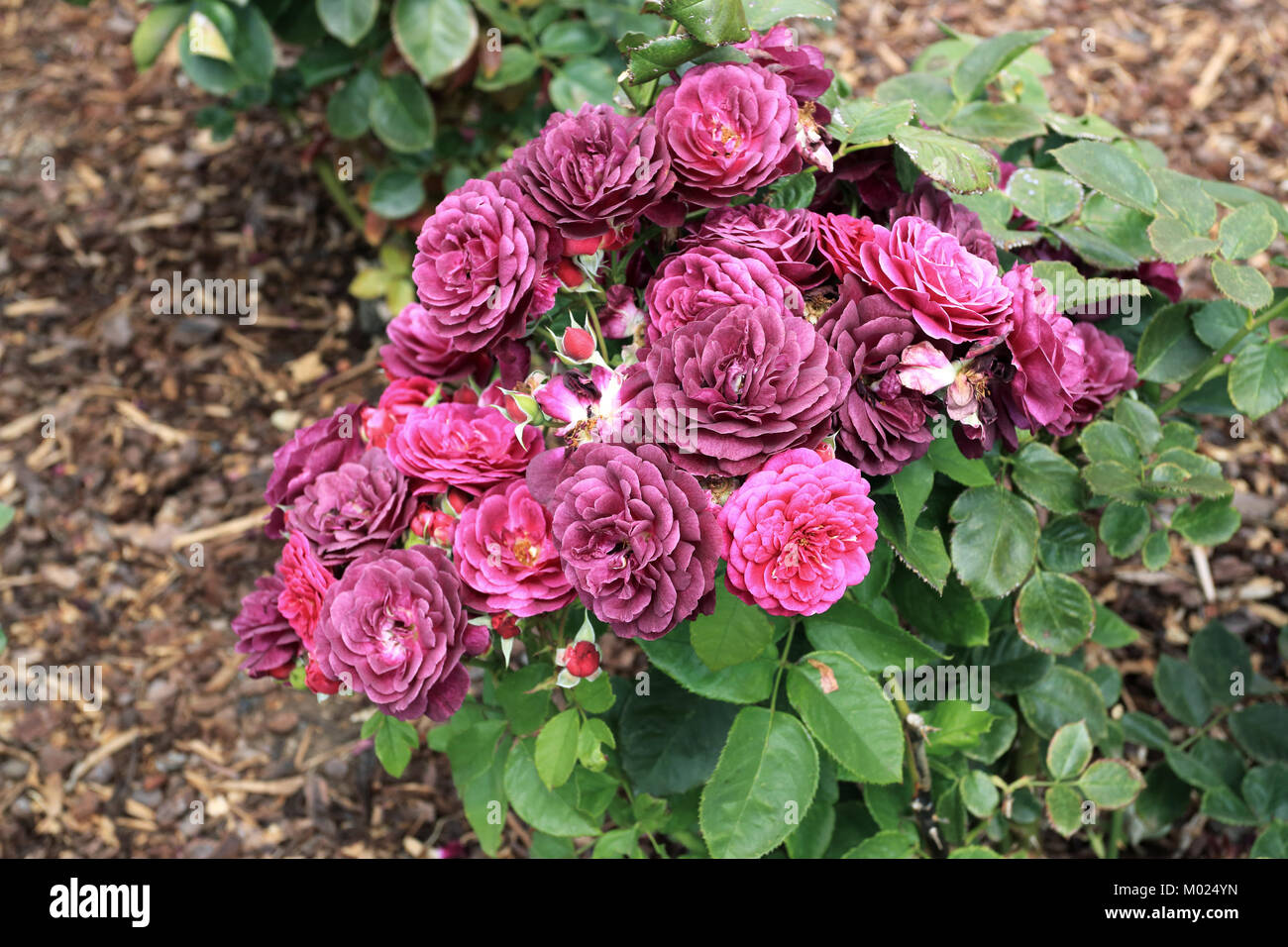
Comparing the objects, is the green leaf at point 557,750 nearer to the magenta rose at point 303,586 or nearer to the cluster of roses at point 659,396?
the cluster of roses at point 659,396

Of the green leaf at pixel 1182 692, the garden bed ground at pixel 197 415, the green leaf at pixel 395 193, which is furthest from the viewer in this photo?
the green leaf at pixel 395 193

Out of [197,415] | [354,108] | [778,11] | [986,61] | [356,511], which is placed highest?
[778,11]

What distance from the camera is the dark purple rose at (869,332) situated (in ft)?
3.94

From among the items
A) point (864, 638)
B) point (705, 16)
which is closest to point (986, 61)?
point (705, 16)

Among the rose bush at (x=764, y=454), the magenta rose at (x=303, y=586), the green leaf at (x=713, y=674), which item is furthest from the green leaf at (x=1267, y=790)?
the magenta rose at (x=303, y=586)

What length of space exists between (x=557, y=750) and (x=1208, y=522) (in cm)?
109

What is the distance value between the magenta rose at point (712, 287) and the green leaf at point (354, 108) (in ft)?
5.92

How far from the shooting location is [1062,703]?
1840mm

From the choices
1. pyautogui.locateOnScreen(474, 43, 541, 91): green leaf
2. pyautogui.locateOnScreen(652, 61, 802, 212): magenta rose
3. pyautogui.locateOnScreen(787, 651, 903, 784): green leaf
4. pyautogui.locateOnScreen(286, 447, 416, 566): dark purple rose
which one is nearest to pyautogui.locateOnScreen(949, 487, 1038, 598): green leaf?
pyautogui.locateOnScreen(787, 651, 903, 784): green leaf

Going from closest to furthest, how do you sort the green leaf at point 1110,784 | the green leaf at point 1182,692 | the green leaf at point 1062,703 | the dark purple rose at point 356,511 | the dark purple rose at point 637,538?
the dark purple rose at point 637,538, the dark purple rose at point 356,511, the green leaf at point 1110,784, the green leaf at point 1062,703, the green leaf at point 1182,692

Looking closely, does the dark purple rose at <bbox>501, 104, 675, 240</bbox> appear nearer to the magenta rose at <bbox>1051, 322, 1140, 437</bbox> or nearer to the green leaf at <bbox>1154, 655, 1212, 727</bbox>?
the magenta rose at <bbox>1051, 322, 1140, 437</bbox>

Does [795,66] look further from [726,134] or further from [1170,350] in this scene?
[1170,350]

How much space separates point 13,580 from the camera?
2.78 meters

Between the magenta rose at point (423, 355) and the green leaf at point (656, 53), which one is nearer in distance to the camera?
the green leaf at point (656, 53)
